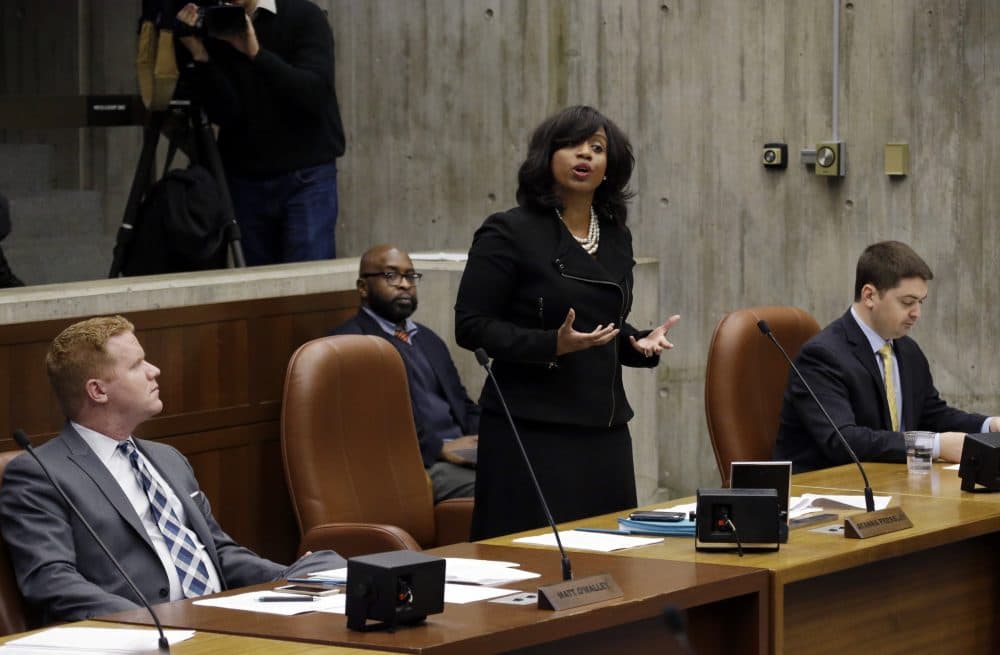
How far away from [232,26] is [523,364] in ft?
7.68

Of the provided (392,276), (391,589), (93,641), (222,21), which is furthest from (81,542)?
(222,21)

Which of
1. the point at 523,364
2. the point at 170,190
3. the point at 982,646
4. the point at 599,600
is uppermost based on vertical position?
the point at 170,190

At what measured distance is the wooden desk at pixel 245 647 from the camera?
95.1 inches

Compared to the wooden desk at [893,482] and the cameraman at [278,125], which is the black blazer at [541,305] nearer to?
the wooden desk at [893,482]

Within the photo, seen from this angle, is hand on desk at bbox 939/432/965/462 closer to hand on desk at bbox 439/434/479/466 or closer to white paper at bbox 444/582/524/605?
hand on desk at bbox 439/434/479/466

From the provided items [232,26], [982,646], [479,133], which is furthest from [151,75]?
[982,646]

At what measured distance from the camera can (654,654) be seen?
2879 millimetres

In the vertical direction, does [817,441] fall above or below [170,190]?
below

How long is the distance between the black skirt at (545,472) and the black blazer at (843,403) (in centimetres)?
63

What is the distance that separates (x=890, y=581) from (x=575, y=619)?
3.26ft

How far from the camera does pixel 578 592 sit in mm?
2689

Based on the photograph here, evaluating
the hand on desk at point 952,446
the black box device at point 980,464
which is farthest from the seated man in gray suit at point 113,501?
the hand on desk at point 952,446

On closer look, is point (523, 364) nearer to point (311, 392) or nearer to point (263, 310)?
point (311, 392)

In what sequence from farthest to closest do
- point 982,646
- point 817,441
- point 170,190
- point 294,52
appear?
1. point 294,52
2. point 170,190
3. point 817,441
4. point 982,646
